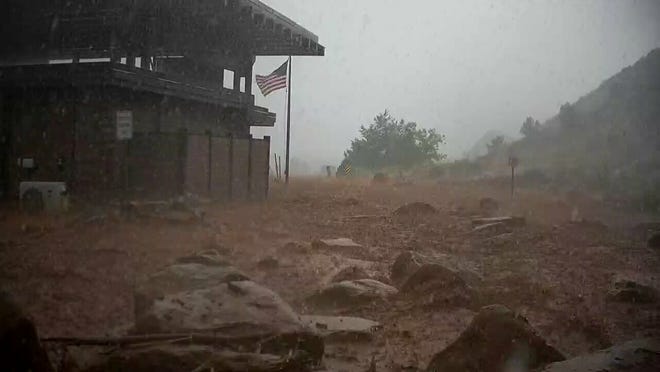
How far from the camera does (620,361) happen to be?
13.0 feet

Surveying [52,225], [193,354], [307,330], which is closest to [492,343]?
[307,330]

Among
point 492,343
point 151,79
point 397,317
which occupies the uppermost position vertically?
point 151,79

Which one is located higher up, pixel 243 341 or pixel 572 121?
pixel 572 121

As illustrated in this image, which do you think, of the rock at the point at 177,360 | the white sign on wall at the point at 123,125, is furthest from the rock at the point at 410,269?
the white sign on wall at the point at 123,125

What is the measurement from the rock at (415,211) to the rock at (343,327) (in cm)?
1253

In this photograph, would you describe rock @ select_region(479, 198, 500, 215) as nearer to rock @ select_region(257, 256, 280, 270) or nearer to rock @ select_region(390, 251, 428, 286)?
rock @ select_region(390, 251, 428, 286)

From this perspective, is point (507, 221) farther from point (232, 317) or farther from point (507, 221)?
point (232, 317)

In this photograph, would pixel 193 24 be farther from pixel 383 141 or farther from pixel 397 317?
pixel 383 141

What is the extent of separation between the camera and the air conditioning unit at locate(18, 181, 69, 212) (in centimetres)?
1369

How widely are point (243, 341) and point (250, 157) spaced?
53.7ft

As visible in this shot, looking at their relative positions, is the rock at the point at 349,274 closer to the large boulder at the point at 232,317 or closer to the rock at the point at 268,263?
the rock at the point at 268,263

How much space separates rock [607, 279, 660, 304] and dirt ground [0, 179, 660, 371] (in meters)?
0.19

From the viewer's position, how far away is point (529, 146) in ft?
196

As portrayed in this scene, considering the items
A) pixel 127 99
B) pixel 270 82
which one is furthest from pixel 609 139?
pixel 127 99
